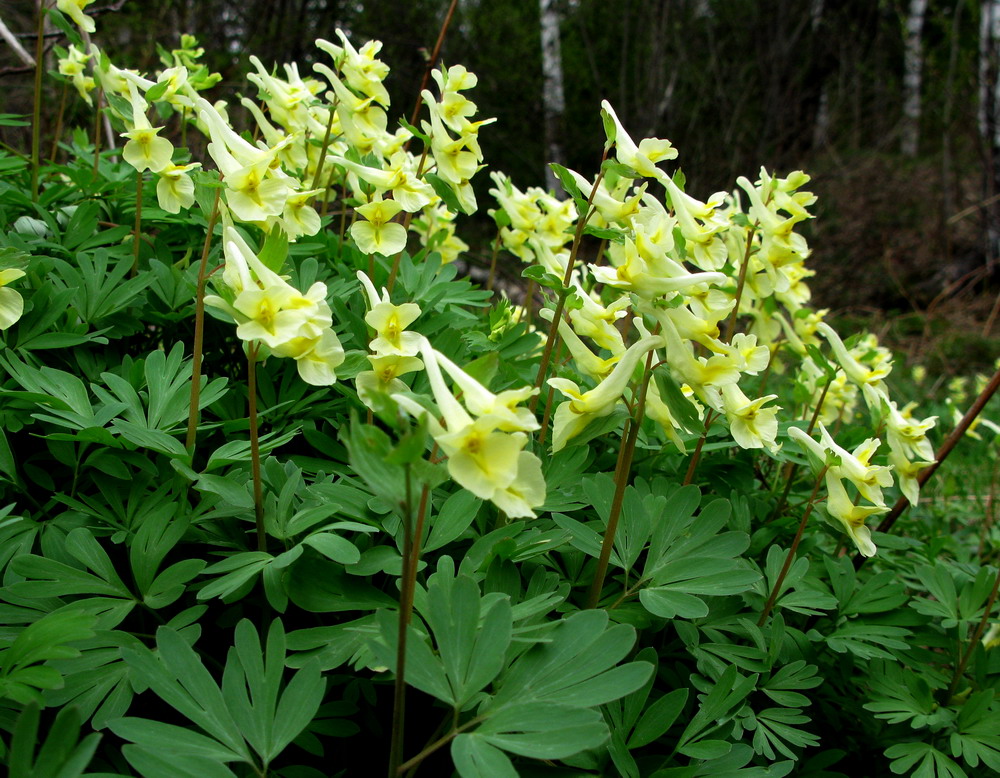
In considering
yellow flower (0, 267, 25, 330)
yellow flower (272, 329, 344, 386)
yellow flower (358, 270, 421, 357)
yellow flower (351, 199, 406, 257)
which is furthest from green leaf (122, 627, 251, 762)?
yellow flower (351, 199, 406, 257)

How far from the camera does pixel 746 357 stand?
1.30 metres

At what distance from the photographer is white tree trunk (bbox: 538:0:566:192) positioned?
7770 millimetres

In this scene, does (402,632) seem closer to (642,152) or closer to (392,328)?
(392,328)

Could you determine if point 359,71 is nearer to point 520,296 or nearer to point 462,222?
point 520,296

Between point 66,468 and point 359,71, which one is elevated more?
point 359,71

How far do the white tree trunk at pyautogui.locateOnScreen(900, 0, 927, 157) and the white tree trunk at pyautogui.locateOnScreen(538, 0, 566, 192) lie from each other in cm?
602

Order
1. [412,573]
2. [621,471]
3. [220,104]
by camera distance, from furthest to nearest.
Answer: [220,104] < [621,471] < [412,573]

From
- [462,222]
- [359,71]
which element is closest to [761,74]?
[462,222]

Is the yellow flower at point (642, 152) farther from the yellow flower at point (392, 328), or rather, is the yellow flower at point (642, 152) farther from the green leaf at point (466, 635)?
the green leaf at point (466, 635)

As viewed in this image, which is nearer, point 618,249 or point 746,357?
point 746,357

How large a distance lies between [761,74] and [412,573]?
8.96m

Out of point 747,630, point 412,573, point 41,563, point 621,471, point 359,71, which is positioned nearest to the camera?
point 412,573

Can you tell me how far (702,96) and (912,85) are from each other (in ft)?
22.5

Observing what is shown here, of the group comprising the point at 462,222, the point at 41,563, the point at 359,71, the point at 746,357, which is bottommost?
the point at 462,222
